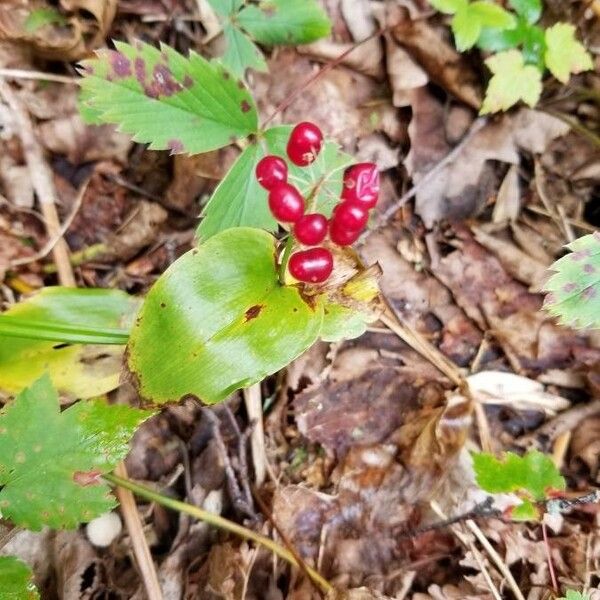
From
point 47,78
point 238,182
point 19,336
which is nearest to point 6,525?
point 19,336

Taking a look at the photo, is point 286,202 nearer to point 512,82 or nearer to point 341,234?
point 341,234

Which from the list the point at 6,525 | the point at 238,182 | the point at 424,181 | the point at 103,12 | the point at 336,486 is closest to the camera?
the point at 6,525

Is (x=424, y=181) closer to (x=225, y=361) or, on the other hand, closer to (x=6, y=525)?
(x=225, y=361)

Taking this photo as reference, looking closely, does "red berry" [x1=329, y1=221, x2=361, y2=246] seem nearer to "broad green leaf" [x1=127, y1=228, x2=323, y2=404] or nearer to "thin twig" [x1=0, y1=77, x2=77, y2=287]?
"broad green leaf" [x1=127, y1=228, x2=323, y2=404]

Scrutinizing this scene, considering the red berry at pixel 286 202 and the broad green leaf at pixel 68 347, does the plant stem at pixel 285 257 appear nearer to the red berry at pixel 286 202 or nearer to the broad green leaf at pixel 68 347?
the red berry at pixel 286 202

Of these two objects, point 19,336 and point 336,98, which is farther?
point 336,98

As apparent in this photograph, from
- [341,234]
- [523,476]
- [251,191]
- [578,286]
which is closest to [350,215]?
[341,234]
